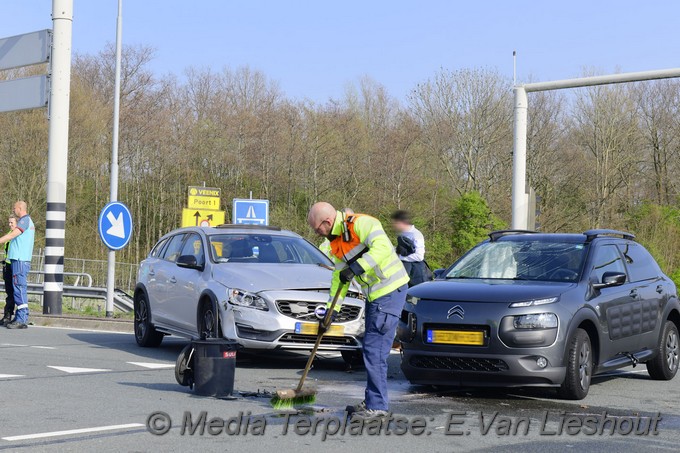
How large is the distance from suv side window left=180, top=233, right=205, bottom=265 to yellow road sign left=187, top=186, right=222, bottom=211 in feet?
30.2

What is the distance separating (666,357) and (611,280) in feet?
6.39

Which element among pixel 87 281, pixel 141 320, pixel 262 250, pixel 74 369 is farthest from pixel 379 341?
pixel 87 281

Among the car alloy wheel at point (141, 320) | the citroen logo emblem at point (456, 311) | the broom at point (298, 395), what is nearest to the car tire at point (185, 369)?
the broom at point (298, 395)

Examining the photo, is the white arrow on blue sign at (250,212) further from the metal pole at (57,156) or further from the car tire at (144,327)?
the car tire at (144,327)

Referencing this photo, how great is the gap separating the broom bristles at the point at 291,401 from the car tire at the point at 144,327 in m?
5.80

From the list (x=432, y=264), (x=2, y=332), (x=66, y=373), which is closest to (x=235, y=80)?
(x=432, y=264)

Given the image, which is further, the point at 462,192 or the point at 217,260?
the point at 462,192

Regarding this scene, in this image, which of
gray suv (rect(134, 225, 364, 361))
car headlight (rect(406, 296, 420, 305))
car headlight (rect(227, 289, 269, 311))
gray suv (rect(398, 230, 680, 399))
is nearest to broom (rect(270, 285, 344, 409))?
gray suv (rect(398, 230, 680, 399))

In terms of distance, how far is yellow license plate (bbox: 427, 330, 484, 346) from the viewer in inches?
365

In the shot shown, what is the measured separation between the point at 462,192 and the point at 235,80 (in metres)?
15.8

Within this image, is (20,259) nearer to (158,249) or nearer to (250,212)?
(158,249)

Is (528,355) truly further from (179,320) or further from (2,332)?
(2,332)

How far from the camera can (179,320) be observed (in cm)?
1299

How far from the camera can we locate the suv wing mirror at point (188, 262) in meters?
12.5
